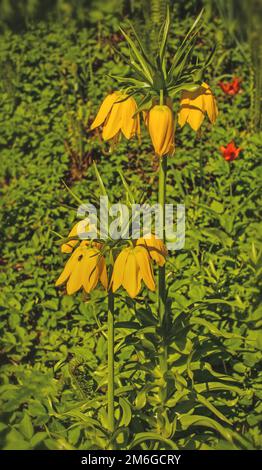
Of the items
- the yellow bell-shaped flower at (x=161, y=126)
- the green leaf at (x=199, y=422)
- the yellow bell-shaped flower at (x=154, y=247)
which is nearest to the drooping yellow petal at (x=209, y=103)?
the yellow bell-shaped flower at (x=161, y=126)

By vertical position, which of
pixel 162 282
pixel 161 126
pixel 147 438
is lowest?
pixel 147 438

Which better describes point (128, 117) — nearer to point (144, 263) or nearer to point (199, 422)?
point (144, 263)

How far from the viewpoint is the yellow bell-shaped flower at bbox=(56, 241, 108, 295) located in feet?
4.50

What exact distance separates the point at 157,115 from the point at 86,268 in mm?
355

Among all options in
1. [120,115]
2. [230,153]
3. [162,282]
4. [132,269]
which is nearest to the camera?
[132,269]

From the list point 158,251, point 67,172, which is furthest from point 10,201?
point 158,251

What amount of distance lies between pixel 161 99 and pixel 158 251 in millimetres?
324

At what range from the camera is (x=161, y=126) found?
4.67 feet

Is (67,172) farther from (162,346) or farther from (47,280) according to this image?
(162,346)

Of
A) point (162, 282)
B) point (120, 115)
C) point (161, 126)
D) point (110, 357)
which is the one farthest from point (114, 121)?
point (110, 357)

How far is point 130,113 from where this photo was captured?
149 centimetres

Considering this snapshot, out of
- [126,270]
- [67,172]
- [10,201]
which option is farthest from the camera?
[67,172]

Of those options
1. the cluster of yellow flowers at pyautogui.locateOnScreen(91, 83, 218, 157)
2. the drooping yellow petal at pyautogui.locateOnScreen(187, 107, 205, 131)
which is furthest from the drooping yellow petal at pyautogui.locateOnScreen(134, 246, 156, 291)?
the drooping yellow petal at pyautogui.locateOnScreen(187, 107, 205, 131)

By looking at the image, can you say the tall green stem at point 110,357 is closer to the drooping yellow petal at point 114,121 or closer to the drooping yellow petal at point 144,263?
the drooping yellow petal at point 144,263
